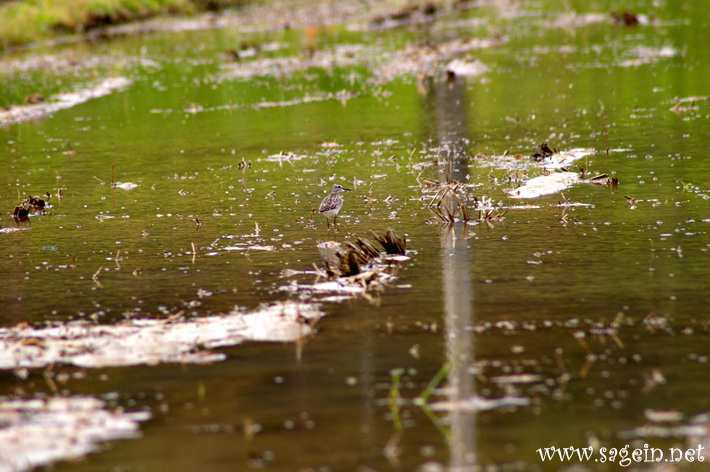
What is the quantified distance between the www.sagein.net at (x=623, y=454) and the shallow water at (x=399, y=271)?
0.25ft

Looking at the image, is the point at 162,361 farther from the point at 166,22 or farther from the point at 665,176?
the point at 166,22

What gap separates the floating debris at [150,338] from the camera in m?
8.91

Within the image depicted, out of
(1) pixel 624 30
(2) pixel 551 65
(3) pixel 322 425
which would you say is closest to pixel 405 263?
(3) pixel 322 425

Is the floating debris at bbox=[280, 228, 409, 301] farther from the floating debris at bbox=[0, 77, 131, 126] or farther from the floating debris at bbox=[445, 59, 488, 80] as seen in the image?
the floating debris at bbox=[445, 59, 488, 80]

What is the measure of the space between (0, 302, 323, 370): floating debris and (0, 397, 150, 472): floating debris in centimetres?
95

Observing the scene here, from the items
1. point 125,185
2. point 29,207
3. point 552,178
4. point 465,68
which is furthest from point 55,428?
point 465,68

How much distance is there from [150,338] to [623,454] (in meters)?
4.65

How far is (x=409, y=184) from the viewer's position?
1677 cm

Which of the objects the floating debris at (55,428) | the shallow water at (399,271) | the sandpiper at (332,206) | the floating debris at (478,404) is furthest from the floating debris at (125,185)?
the floating debris at (478,404)

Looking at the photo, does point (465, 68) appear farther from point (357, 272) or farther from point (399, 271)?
point (357, 272)

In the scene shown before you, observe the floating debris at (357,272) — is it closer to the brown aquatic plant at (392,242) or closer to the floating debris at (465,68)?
the brown aquatic plant at (392,242)

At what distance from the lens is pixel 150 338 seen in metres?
9.31

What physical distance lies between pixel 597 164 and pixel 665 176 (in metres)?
1.73

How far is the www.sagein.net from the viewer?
6.61 metres
